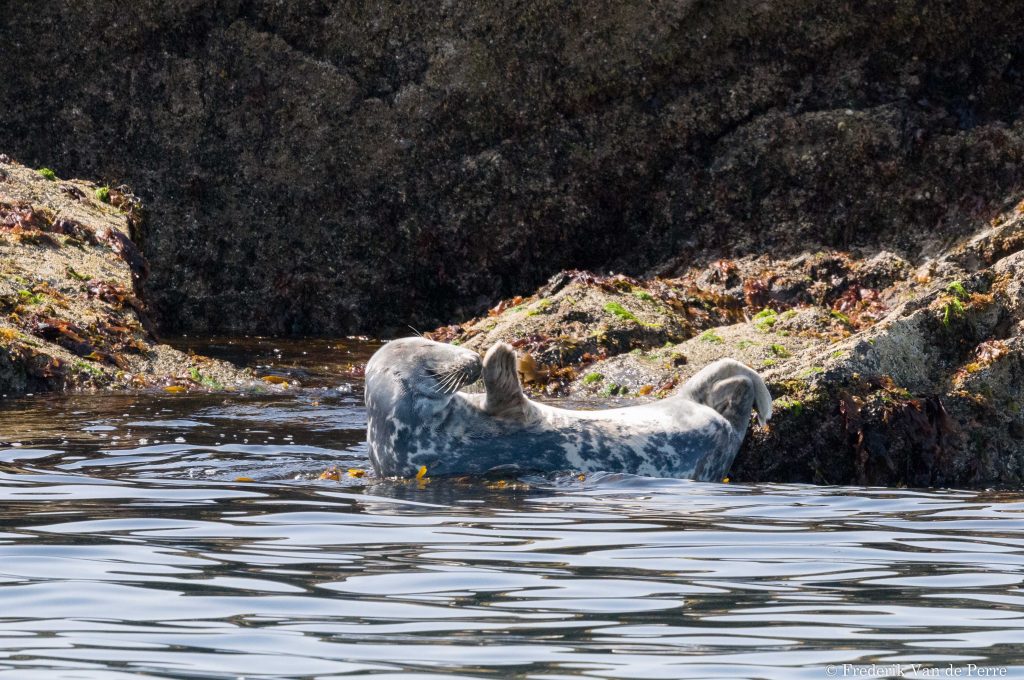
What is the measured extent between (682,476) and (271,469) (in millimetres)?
2056

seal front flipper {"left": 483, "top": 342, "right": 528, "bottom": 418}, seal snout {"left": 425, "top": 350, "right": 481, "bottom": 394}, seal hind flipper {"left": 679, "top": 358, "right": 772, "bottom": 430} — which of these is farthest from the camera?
seal hind flipper {"left": 679, "top": 358, "right": 772, "bottom": 430}

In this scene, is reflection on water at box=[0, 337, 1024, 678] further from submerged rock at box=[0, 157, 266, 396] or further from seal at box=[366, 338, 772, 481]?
submerged rock at box=[0, 157, 266, 396]

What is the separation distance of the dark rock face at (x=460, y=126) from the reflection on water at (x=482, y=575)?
8184 millimetres

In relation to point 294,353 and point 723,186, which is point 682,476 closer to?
point 294,353

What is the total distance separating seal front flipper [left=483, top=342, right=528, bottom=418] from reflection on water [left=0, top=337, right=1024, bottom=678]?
393mm

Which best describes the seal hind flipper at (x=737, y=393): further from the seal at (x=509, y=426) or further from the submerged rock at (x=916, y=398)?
the submerged rock at (x=916, y=398)

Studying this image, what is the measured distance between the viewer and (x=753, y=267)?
555 inches

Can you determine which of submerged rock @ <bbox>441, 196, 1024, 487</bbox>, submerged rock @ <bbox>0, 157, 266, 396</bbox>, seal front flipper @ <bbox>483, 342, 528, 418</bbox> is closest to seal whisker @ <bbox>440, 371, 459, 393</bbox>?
seal front flipper @ <bbox>483, 342, 528, 418</bbox>

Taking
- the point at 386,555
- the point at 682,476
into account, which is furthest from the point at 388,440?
the point at 386,555

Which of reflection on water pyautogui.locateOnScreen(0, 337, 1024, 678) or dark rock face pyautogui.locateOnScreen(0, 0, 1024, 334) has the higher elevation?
dark rock face pyautogui.locateOnScreen(0, 0, 1024, 334)

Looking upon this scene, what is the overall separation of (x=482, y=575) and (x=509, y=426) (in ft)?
8.56

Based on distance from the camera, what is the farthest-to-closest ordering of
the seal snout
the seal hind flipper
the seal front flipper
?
the seal hind flipper < the seal snout < the seal front flipper

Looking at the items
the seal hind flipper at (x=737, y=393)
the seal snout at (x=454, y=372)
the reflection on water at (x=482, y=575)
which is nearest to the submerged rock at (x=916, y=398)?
the seal hind flipper at (x=737, y=393)

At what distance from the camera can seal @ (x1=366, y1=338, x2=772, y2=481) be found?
7035 mm
